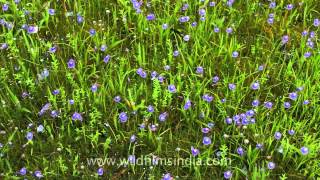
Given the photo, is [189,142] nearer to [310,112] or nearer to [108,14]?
[310,112]

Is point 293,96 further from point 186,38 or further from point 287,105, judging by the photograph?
point 186,38

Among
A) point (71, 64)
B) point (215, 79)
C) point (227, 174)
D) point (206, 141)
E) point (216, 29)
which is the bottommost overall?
point (227, 174)

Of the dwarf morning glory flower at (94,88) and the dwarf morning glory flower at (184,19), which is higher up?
the dwarf morning glory flower at (184,19)

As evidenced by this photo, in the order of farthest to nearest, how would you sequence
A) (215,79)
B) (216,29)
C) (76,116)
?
(216,29) < (215,79) < (76,116)

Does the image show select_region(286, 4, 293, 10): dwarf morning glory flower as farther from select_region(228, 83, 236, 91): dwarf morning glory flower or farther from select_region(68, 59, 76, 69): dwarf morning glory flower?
select_region(68, 59, 76, 69): dwarf morning glory flower

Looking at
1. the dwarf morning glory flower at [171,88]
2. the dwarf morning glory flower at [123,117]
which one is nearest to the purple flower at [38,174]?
the dwarf morning glory flower at [123,117]

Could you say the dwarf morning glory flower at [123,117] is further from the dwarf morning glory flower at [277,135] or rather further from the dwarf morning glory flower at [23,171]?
the dwarf morning glory flower at [277,135]

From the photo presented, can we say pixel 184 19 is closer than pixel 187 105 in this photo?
No

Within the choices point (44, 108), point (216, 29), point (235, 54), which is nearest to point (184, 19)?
point (216, 29)
